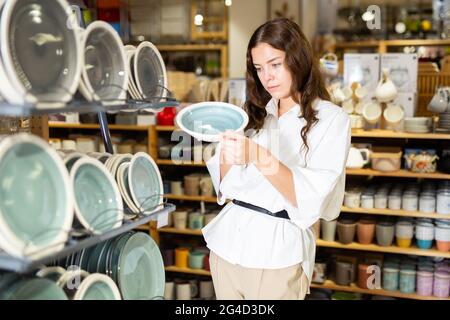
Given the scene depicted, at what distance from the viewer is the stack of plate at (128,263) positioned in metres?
1.62

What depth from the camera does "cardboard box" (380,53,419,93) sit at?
130 inches

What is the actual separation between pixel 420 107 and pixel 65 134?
253 centimetres

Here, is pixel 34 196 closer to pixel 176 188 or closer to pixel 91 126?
pixel 176 188

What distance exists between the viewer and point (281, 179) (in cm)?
159

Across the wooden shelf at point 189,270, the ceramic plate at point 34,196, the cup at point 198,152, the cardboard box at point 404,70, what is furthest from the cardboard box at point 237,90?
the ceramic plate at point 34,196

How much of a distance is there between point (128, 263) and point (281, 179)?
0.54 meters

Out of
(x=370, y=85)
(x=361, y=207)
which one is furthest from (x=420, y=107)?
(x=361, y=207)

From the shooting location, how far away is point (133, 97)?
5.37 ft

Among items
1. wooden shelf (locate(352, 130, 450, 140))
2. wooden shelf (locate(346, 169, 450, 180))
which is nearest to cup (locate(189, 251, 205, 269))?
wooden shelf (locate(346, 169, 450, 180))

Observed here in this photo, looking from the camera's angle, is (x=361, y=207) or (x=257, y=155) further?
(x=361, y=207)

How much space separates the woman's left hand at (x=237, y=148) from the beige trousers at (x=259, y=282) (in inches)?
16.6

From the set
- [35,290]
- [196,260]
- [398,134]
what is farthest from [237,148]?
[196,260]

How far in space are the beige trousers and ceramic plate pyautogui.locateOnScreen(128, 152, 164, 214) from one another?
317mm
